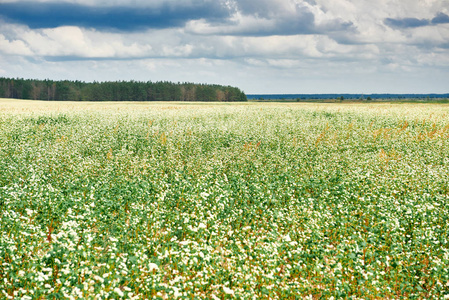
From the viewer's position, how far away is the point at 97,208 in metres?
9.15

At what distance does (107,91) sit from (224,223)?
137954 millimetres

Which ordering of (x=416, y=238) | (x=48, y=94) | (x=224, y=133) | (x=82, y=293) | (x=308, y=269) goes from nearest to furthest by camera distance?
(x=82, y=293), (x=308, y=269), (x=416, y=238), (x=224, y=133), (x=48, y=94)

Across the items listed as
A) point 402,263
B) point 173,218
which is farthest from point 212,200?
point 402,263

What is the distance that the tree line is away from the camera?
136250 mm

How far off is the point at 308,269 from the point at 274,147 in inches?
484

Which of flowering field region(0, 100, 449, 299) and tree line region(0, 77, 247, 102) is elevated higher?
tree line region(0, 77, 247, 102)

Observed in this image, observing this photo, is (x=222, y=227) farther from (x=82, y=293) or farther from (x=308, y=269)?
(x=82, y=293)

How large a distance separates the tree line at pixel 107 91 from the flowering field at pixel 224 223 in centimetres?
12399

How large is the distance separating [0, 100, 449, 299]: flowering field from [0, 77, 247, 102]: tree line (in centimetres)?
12399

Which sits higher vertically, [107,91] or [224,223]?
[107,91]

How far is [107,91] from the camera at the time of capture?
136750mm

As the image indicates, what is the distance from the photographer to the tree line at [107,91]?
447 ft

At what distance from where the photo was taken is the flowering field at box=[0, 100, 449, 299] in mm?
6352

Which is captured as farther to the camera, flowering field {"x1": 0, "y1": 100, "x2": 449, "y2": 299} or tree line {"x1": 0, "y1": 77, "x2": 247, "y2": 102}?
tree line {"x1": 0, "y1": 77, "x2": 247, "y2": 102}
